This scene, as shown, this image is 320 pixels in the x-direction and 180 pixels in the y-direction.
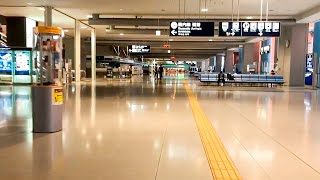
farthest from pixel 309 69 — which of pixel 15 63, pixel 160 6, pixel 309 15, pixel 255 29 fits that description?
pixel 15 63

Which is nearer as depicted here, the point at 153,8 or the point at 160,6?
the point at 160,6

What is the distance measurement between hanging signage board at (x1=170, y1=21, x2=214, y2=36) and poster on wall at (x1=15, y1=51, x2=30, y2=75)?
Result: 1021 centimetres

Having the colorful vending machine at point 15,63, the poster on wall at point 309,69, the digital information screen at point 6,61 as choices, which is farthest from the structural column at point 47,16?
the poster on wall at point 309,69

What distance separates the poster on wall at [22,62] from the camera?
2228cm

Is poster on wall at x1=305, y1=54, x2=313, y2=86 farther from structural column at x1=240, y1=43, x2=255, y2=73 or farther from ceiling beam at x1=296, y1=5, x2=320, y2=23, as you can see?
structural column at x1=240, y1=43, x2=255, y2=73

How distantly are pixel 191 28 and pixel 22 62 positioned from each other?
11532 mm

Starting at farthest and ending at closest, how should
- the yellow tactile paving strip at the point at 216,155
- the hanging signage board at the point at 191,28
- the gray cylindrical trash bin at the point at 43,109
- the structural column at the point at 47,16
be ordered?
the structural column at the point at 47,16
the hanging signage board at the point at 191,28
the gray cylindrical trash bin at the point at 43,109
the yellow tactile paving strip at the point at 216,155

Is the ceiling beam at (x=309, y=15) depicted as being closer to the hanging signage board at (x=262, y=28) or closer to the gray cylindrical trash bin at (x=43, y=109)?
the hanging signage board at (x=262, y=28)

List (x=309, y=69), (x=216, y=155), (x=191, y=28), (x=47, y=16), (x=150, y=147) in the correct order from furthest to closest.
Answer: (x=309, y=69) < (x=47, y=16) < (x=191, y=28) < (x=150, y=147) < (x=216, y=155)

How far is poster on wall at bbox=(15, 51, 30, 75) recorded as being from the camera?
877 inches

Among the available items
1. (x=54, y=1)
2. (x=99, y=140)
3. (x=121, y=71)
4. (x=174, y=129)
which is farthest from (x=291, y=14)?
(x=121, y=71)

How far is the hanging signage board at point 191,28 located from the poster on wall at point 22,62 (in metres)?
10.2

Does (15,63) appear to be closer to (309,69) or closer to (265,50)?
(309,69)

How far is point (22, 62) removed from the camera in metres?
22.4
